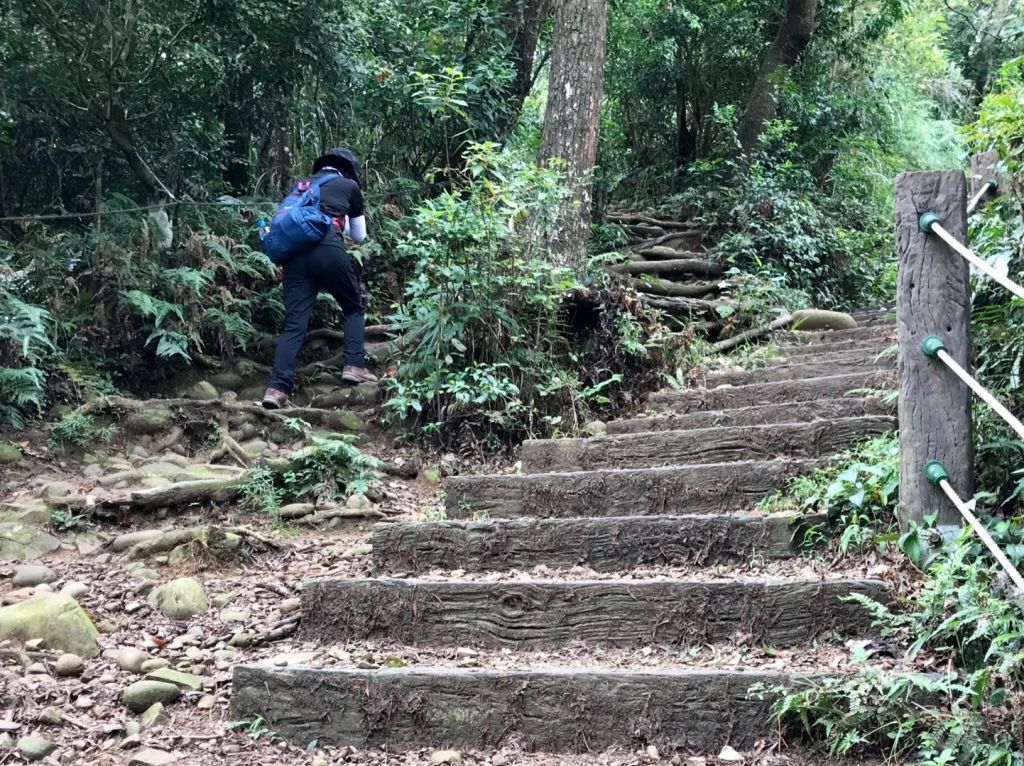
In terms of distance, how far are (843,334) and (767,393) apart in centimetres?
225

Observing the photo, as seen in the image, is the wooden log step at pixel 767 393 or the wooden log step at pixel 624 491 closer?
the wooden log step at pixel 624 491

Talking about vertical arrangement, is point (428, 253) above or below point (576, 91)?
below

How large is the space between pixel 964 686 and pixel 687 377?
397 centimetres

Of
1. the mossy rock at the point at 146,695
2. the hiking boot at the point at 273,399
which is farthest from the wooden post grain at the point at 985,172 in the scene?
the hiking boot at the point at 273,399

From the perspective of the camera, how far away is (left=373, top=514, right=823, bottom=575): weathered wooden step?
10.7 ft

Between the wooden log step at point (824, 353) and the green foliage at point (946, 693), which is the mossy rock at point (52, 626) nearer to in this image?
the green foliage at point (946, 693)

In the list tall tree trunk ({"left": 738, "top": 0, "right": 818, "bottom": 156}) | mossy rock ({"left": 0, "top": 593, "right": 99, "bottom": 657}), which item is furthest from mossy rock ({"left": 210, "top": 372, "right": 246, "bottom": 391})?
tall tree trunk ({"left": 738, "top": 0, "right": 818, "bottom": 156})

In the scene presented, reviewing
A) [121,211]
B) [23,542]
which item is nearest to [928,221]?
[23,542]

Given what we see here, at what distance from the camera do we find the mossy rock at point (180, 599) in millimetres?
3715

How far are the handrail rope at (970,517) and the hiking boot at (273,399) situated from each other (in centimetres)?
438

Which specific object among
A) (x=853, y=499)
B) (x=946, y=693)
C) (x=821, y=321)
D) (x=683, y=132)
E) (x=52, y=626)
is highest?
(x=683, y=132)

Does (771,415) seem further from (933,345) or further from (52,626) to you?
(52,626)

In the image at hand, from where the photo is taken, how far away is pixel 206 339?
6.32m

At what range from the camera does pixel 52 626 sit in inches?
133
